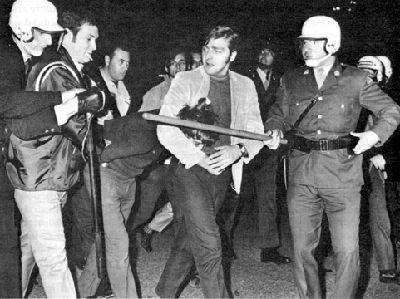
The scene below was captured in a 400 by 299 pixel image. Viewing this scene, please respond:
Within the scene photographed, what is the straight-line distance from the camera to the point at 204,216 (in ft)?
13.2

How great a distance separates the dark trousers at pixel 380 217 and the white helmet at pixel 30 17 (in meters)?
3.32

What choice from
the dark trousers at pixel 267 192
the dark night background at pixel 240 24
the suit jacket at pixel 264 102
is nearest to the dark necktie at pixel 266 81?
the suit jacket at pixel 264 102

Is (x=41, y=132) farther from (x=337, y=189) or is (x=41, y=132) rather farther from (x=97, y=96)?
(x=337, y=189)

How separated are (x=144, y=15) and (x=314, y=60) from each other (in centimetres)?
690

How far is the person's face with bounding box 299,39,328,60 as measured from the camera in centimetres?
417

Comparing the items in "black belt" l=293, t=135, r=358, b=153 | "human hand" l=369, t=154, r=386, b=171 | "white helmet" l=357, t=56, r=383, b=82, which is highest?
"white helmet" l=357, t=56, r=383, b=82

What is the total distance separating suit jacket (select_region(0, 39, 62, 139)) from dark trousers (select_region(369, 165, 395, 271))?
322 cm

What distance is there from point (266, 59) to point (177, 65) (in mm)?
1240

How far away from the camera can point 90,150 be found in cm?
365

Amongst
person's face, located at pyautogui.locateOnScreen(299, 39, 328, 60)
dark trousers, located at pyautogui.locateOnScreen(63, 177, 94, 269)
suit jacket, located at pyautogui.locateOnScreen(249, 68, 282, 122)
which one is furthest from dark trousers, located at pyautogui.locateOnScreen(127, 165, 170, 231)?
person's face, located at pyautogui.locateOnScreen(299, 39, 328, 60)

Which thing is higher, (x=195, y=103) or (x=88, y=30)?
(x=88, y=30)

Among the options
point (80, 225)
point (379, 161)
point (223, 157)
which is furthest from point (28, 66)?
point (379, 161)

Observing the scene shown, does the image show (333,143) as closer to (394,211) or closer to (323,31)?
(323,31)

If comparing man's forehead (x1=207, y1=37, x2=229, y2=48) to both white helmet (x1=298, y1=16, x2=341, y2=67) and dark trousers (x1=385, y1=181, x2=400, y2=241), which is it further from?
dark trousers (x1=385, y1=181, x2=400, y2=241)
